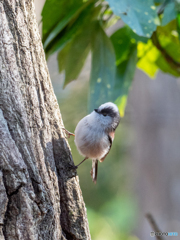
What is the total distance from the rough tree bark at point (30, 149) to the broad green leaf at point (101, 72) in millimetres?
355

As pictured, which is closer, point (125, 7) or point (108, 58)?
point (125, 7)

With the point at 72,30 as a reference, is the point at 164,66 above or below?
below

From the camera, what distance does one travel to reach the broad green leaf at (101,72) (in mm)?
A: 1535

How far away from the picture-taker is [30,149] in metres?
1.09

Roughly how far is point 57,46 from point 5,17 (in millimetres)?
424

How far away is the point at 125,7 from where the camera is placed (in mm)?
1273

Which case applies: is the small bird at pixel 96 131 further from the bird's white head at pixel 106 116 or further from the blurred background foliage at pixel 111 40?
the blurred background foliage at pixel 111 40

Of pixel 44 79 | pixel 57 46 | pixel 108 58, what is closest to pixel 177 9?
pixel 108 58

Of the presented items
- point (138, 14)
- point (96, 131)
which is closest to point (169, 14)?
point (138, 14)

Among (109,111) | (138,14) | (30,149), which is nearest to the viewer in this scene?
(30,149)

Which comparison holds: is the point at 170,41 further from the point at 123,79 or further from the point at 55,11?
the point at 55,11

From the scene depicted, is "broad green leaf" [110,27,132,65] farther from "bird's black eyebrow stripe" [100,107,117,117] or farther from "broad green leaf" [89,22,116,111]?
"bird's black eyebrow stripe" [100,107,117,117]

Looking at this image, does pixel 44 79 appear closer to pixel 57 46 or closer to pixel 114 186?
pixel 57 46

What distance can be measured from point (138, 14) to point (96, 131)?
75 cm
